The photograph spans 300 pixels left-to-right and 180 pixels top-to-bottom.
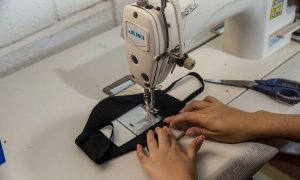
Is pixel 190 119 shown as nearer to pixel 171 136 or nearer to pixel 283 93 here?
pixel 171 136

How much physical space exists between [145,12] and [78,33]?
2.43 feet

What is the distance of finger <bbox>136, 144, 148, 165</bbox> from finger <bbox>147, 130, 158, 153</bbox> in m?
0.02

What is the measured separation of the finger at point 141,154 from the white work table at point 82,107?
0.02 metres

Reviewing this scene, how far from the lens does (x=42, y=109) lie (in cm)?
104

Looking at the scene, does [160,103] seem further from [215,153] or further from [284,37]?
[284,37]

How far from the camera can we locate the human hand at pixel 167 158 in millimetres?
780

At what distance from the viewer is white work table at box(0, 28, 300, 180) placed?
0.85 metres

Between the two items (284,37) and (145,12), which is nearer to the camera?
(145,12)

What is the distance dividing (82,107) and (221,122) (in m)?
0.40

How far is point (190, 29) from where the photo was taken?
91cm

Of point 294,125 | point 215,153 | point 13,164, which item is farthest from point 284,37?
point 13,164

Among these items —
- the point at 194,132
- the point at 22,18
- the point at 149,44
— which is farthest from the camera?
the point at 22,18

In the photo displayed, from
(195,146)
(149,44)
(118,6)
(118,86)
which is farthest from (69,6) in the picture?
(195,146)

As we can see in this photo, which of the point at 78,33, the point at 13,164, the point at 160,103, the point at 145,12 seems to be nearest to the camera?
the point at 145,12
